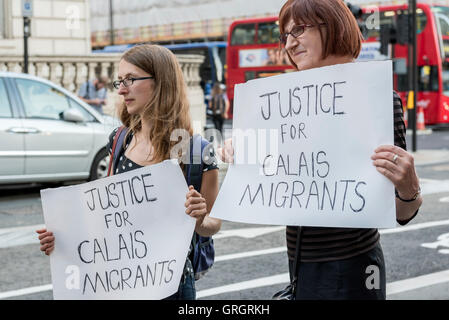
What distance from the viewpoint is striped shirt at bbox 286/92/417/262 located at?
2.25 m

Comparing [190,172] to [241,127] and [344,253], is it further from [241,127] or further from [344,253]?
[344,253]

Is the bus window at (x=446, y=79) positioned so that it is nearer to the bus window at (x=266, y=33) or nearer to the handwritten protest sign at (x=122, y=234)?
the bus window at (x=266, y=33)

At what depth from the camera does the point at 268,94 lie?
240 centimetres

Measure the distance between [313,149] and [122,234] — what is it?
2.29 ft

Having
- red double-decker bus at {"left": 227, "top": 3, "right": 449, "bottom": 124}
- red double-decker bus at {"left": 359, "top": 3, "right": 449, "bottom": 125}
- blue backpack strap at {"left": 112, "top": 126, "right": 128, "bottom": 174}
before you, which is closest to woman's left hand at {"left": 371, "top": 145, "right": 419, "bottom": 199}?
blue backpack strap at {"left": 112, "top": 126, "right": 128, "bottom": 174}

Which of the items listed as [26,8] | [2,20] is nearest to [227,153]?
[26,8]

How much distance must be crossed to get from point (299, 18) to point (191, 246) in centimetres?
90

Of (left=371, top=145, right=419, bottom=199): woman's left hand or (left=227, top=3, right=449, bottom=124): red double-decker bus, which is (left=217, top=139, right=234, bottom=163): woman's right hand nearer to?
(left=371, top=145, right=419, bottom=199): woman's left hand

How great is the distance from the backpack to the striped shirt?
50 cm

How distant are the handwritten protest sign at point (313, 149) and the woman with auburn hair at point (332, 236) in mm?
70

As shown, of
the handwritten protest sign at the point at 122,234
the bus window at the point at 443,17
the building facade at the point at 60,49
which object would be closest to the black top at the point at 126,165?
the handwritten protest sign at the point at 122,234

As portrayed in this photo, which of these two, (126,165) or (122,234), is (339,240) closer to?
(122,234)

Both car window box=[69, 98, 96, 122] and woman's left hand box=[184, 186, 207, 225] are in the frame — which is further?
car window box=[69, 98, 96, 122]

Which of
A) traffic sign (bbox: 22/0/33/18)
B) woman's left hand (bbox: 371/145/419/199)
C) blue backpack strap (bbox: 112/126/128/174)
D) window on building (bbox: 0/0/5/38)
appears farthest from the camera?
window on building (bbox: 0/0/5/38)
